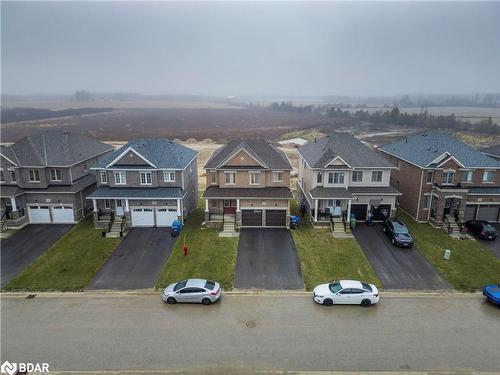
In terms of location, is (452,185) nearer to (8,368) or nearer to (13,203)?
(8,368)

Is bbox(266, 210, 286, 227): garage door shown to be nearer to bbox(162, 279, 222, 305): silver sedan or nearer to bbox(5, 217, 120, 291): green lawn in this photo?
bbox(162, 279, 222, 305): silver sedan

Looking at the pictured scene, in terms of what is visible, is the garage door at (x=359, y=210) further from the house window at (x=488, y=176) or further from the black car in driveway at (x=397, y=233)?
the house window at (x=488, y=176)

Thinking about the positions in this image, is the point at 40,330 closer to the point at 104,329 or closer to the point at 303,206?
the point at 104,329

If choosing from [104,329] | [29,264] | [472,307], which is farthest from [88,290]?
[472,307]

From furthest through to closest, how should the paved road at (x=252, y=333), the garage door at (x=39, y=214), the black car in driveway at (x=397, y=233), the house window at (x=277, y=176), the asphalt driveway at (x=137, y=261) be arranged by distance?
the house window at (x=277, y=176) → the garage door at (x=39, y=214) → the black car in driveway at (x=397, y=233) → the asphalt driveway at (x=137, y=261) → the paved road at (x=252, y=333)

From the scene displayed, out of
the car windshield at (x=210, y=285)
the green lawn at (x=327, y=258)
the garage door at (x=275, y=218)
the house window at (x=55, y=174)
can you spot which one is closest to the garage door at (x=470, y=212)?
the green lawn at (x=327, y=258)

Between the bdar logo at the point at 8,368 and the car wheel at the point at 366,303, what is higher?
the car wheel at the point at 366,303

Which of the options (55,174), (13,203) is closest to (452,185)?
(55,174)

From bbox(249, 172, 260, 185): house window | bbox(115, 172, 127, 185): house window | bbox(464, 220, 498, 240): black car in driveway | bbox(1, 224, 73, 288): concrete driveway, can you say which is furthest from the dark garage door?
bbox(1, 224, 73, 288): concrete driveway
